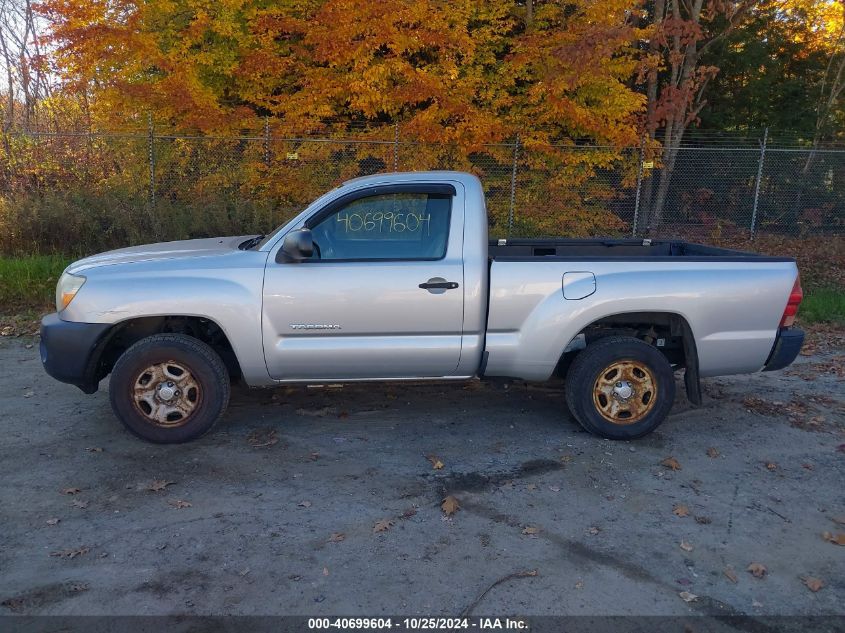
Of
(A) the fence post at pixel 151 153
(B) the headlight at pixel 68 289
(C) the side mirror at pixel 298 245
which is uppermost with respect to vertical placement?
(A) the fence post at pixel 151 153

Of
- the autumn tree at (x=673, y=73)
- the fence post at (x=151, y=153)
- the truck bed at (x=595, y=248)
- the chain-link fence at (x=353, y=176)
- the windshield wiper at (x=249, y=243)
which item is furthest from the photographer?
the autumn tree at (x=673, y=73)

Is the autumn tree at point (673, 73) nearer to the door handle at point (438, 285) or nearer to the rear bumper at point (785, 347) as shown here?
the rear bumper at point (785, 347)

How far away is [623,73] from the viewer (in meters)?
14.5

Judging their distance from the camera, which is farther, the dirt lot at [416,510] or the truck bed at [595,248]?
the truck bed at [595,248]

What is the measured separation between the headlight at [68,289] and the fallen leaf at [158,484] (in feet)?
4.89

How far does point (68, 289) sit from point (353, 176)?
895cm

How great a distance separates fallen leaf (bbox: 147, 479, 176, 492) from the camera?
176 inches

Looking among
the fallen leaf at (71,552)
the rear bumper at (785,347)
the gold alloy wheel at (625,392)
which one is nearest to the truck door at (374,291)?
the gold alloy wheel at (625,392)

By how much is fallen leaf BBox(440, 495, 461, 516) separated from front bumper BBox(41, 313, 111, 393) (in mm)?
2655

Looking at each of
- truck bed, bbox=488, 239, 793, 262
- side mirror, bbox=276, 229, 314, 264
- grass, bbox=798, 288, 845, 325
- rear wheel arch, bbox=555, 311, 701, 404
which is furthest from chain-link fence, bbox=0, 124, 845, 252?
rear wheel arch, bbox=555, 311, 701, 404

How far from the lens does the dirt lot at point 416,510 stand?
3.40 meters

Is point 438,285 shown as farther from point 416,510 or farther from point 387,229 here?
point 416,510

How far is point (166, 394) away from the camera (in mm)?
5074

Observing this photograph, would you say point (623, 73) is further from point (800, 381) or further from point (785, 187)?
point (800, 381)
